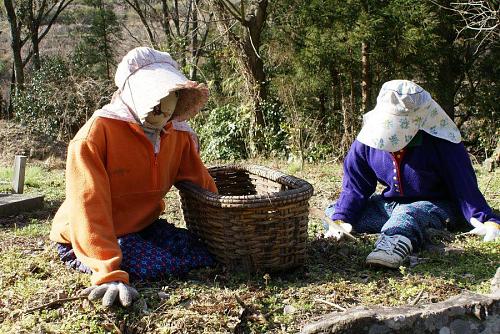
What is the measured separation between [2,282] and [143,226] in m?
0.76

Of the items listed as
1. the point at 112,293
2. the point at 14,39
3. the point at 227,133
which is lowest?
the point at 227,133

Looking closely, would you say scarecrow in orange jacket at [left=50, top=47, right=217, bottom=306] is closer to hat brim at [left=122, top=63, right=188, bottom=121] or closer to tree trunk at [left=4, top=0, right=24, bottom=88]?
hat brim at [left=122, top=63, right=188, bottom=121]

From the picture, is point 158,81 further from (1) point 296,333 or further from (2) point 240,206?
(1) point 296,333

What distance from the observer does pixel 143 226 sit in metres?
3.45

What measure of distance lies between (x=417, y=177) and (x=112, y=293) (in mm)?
2211

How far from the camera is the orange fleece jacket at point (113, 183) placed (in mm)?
2961

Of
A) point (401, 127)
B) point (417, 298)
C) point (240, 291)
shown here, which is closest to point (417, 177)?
point (401, 127)

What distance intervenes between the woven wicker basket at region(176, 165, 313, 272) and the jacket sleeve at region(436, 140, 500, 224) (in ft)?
3.72

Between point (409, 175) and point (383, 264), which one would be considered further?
point (409, 175)

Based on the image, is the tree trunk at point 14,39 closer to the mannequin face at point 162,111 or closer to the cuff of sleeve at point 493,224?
the mannequin face at point 162,111

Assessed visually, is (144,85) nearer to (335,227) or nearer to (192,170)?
(192,170)

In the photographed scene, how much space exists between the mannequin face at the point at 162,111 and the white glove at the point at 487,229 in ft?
6.68

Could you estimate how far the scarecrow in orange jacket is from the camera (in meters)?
2.97

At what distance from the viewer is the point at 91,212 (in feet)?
9.82
